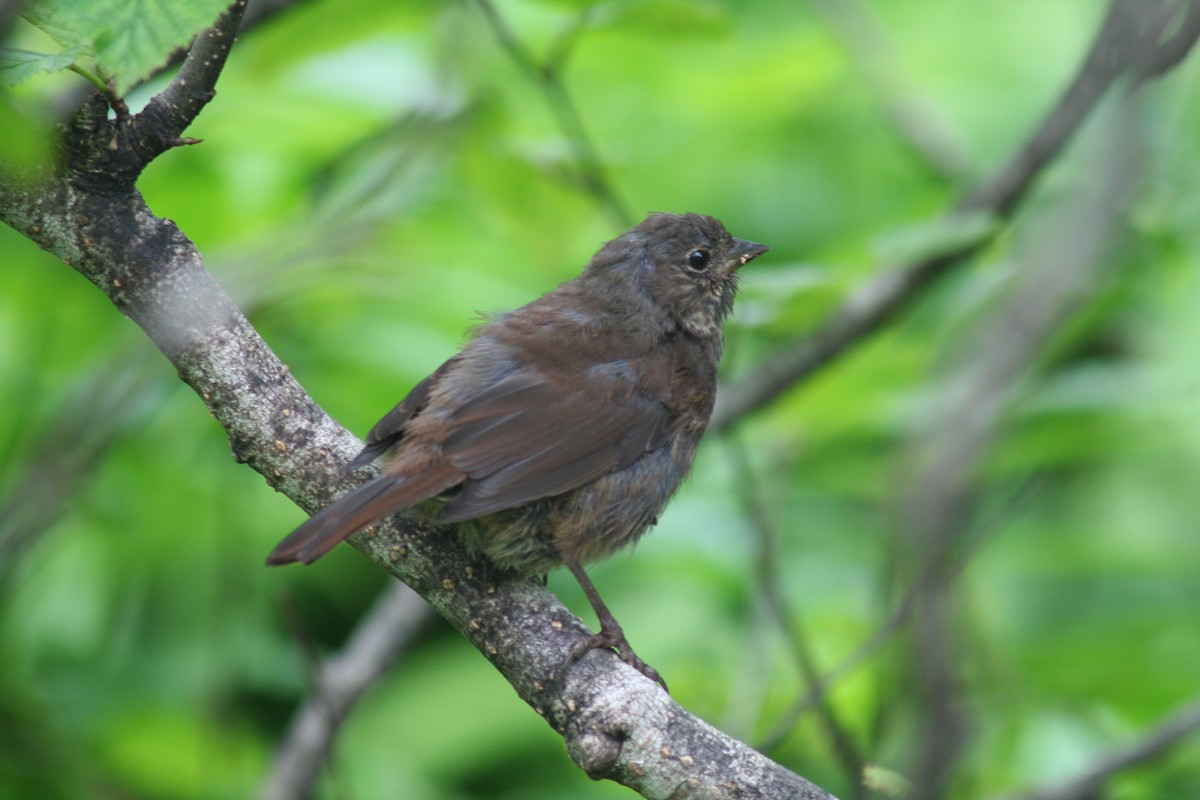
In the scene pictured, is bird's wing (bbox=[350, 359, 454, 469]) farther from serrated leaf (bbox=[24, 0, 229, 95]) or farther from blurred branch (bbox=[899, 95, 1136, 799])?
blurred branch (bbox=[899, 95, 1136, 799])

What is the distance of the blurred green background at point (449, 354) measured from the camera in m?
3.56

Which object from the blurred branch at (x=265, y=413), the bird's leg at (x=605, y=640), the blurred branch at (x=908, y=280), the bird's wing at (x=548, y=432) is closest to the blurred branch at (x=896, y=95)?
the blurred branch at (x=908, y=280)

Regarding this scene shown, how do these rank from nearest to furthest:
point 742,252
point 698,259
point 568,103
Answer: point 568,103 → point 698,259 → point 742,252

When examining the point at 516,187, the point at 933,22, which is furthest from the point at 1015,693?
the point at 933,22

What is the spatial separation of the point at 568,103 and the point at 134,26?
76.5 inches

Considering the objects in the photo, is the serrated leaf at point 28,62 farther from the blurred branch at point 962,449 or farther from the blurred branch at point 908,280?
the blurred branch at point 908,280

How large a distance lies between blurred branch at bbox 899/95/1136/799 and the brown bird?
140 cm

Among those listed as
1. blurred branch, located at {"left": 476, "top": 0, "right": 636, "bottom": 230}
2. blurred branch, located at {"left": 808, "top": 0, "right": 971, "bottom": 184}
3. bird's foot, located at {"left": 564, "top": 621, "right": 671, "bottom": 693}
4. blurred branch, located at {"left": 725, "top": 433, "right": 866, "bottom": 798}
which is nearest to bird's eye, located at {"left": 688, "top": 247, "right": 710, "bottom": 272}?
blurred branch, located at {"left": 476, "top": 0, "right": 636, "bottom": 230}

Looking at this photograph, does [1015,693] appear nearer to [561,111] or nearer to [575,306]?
[575,306]

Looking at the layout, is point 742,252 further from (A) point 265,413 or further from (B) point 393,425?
(A) point 265,413

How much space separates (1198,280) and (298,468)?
2.35 m

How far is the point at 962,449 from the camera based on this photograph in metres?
1.26

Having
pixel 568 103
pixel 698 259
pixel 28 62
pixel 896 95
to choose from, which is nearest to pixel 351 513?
pixel 28 62

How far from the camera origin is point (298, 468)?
9.13 ft
